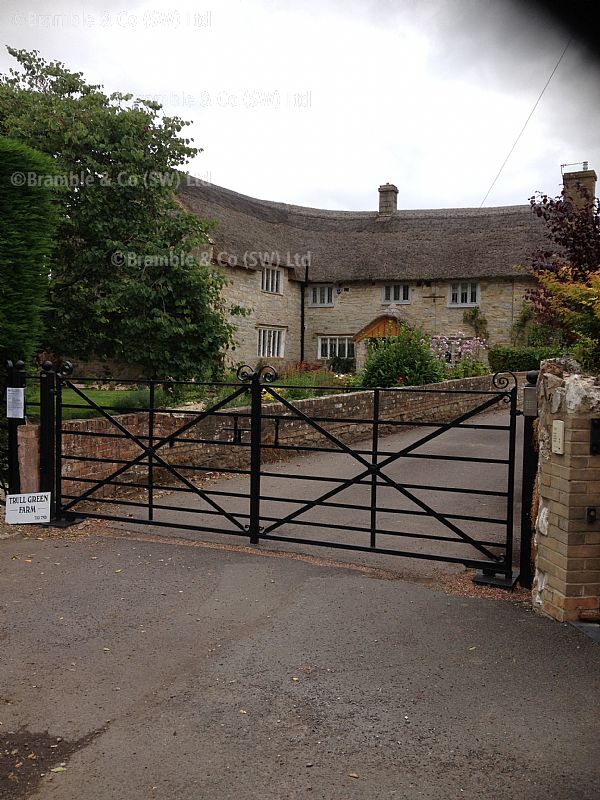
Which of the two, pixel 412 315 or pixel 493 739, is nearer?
pixel 493 739

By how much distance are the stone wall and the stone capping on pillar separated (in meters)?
1.66

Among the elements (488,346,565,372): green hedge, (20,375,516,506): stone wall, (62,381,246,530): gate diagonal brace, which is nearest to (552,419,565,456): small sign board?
(20,375,516,506): stone wall

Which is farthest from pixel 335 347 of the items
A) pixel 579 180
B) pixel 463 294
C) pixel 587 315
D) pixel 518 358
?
pixel 587 315

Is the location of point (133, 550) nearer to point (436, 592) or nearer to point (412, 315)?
point (436, 592)

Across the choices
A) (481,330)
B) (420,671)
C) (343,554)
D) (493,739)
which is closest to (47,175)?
(343,554)

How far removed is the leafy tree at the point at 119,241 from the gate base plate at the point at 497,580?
8.26 m

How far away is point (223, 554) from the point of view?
22.6ft

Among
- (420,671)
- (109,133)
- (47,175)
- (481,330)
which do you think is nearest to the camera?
(420,671)

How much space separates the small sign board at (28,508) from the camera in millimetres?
7660

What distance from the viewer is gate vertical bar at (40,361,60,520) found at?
778 centimetres

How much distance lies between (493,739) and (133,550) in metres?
4.18

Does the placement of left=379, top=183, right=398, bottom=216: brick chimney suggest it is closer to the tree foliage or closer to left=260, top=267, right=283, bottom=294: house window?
left=260, top=267, right=283, bottom=294: house window

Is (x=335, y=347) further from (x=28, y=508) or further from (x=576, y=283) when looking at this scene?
(x=576, y=283)

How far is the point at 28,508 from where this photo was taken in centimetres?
770
